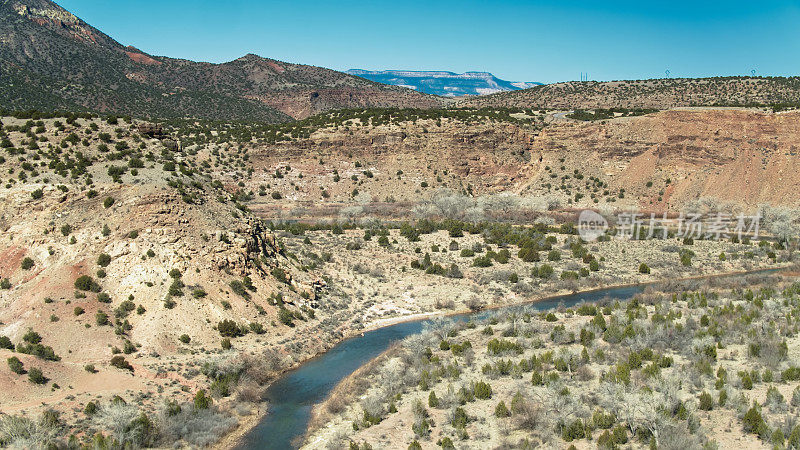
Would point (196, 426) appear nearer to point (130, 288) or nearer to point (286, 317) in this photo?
point (286, 317)

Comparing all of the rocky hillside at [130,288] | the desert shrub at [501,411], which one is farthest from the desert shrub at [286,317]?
the desert shrub at [501,411]

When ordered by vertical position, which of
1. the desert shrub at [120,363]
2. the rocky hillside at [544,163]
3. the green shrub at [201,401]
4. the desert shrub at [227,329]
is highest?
the rocky hillside at [544,163]

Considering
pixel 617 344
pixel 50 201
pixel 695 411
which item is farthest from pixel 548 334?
pixel 50 201

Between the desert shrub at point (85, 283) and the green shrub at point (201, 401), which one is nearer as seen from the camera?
the green shrub at point (201, 401)

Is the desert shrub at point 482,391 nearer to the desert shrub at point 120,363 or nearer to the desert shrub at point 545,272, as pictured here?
the desert shrub at point 120,363

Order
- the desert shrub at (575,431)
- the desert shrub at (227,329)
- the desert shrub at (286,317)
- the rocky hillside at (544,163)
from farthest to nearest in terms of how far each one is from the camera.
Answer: the rocky hillside at (544,163)
the desert shrub at (286,317)
the desert shrub at (227,329)
the desert shrub at (575,431)

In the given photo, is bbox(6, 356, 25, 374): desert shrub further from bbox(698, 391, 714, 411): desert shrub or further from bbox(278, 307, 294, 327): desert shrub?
Result: bbox(698, 391, 714, 411): desert shrub

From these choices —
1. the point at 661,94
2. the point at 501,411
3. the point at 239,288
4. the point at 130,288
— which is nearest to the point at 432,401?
the point at 501,411

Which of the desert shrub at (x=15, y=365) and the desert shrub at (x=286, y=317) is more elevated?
the desert shrub at (x=15, y=365)
